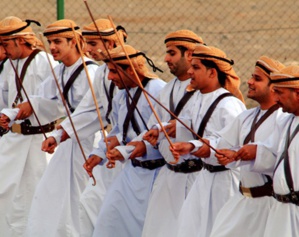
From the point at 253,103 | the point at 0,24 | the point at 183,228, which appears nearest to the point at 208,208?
the point at 183,228

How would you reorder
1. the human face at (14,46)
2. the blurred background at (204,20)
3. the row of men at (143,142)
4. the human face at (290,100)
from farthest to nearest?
the blurred background at (204,20) < the human face at (14,46) < the row of men at (143,142) < the human face at (290,100)

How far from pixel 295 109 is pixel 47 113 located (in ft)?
12.8

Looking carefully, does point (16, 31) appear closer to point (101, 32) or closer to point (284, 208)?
point (101, 32)

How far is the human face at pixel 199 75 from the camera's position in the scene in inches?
407

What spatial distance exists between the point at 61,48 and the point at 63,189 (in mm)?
1284

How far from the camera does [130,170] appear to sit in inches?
444

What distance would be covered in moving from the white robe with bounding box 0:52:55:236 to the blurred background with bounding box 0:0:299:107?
22.3ft

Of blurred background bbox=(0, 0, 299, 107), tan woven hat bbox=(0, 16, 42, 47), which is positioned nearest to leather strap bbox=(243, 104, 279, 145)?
tan woven hat bbox=(0, 16, 42, 47)

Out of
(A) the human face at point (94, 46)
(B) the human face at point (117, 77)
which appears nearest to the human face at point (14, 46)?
(A) the human face at point (94, 46)

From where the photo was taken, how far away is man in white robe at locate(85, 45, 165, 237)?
36.5 ft

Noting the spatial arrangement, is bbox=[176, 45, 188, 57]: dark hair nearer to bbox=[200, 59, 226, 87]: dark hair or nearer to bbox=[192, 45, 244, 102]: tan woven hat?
bbox=[192, 45, 244, 102]: tan woven hat

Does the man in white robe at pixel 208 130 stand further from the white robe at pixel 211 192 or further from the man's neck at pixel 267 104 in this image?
the man's neck at pixel 267 104

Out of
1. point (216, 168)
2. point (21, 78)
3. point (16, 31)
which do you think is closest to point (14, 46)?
point (16, 31)

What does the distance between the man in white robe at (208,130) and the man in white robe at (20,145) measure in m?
2.72
